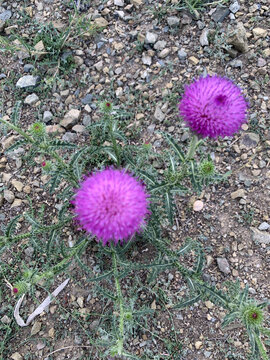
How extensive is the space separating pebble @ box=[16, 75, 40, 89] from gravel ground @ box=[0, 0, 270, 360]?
18mm

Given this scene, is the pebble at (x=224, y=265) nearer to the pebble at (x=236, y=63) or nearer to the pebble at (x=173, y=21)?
the pebble at (x=236, y=63)

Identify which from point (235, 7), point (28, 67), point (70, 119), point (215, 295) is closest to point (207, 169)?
point (215, 295)

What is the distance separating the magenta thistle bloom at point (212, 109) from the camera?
2.89 meters

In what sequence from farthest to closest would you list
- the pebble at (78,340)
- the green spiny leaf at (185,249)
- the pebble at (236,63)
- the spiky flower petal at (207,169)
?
1. the pebble at (236,63)
2. the pebble at (78,340)
3. the green spiny leaf at (185,249)
4. the spiky flower petal at (207,169)

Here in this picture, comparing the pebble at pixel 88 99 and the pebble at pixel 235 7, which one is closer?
the pebble at pixel 88 99

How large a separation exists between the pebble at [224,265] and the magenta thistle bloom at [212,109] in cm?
150

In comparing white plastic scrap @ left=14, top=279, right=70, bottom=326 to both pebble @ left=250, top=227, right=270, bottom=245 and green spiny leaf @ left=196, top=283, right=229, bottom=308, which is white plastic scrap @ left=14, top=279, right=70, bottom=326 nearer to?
green spiny leaf @ left=196, top=283, right=229, bottom=308

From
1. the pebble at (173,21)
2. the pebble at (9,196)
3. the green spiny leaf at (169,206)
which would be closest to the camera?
the green spiny leaf at (169,206)

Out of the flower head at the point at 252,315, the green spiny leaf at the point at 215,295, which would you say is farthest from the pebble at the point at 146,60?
the flower head at the point at 252,315

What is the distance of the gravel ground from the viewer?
3756 millimetres

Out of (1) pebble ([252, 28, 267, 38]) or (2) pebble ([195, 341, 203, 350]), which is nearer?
(2) pebble ([195, 341, 203, 350])

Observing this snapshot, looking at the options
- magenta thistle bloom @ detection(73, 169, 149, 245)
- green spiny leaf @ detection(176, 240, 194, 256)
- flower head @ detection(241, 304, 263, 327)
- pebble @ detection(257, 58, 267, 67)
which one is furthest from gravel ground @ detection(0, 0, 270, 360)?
magenta thistle bloom @ detection(73, 169, 149, 245)

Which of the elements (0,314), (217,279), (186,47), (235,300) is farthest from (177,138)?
(0,314)

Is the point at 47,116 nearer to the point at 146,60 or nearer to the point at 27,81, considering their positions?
the point at 27,81
